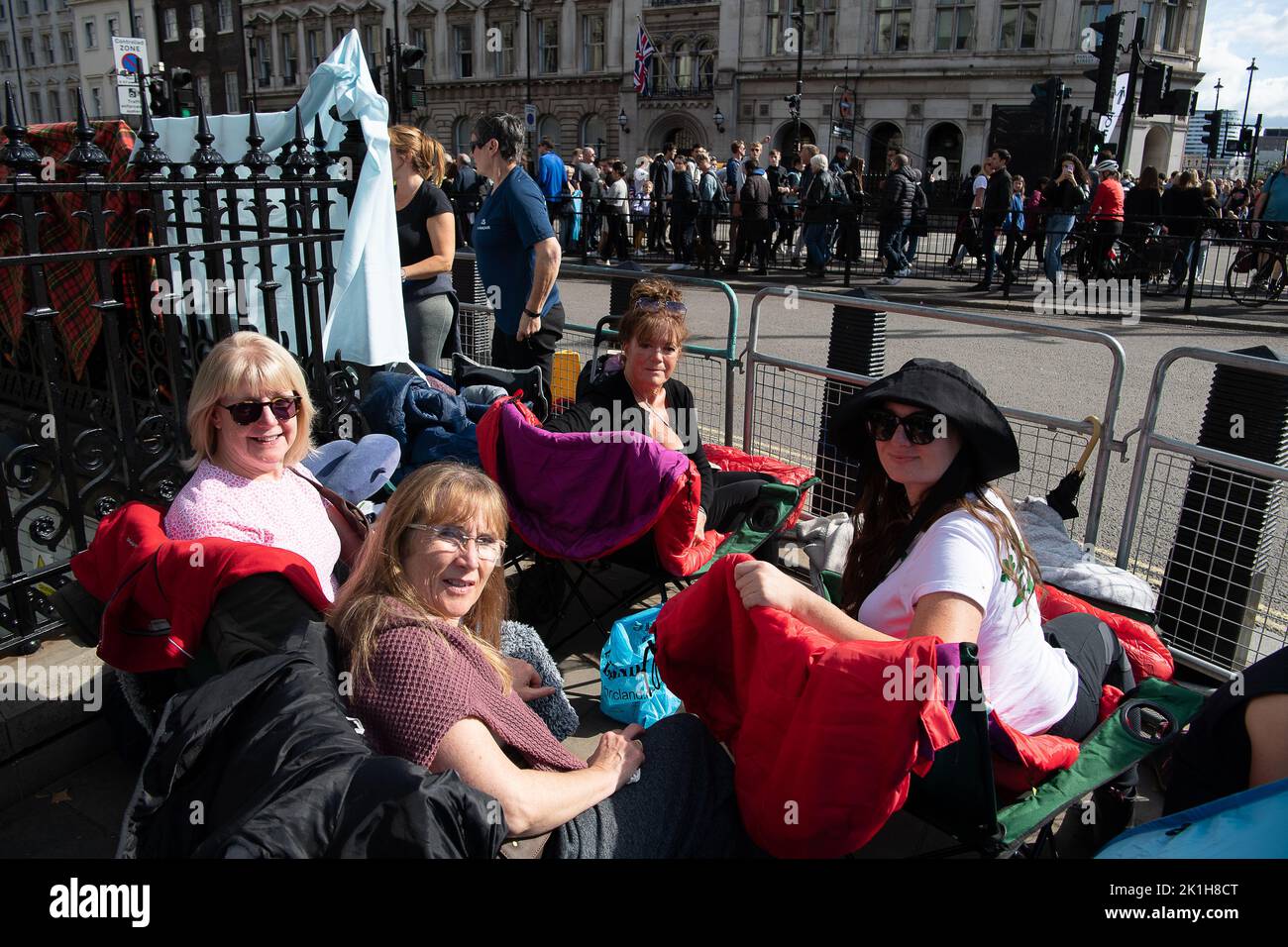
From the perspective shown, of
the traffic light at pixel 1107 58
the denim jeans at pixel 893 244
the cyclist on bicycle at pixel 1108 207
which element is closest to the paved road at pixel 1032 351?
the denim jeans at pixel 893 244

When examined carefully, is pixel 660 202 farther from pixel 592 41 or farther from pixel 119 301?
pixel 592 41

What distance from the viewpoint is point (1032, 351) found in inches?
405

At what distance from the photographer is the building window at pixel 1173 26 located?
38.7 meters

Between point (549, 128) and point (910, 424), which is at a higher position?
point (549, 128)

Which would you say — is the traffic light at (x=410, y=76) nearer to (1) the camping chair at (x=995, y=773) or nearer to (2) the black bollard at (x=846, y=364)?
(2) the black bollard at (x=846, y=364)

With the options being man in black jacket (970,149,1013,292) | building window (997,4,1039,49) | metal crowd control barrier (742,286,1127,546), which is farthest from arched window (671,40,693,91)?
metal crowd control barrier (742,286,1127,546)

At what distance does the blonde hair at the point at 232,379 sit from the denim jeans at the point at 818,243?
14.1 m

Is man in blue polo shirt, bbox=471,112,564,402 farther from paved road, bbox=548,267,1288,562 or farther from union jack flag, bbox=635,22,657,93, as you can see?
union jack flag, bbox=635,22,657,93

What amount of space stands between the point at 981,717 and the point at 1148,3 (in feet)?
152

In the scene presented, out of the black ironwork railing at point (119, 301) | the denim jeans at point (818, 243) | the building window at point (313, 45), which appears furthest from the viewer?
the building window at point (313, 45)

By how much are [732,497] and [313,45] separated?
203ft

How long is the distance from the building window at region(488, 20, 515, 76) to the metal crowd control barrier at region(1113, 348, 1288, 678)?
52.4m

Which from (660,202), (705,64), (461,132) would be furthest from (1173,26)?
(461,132)

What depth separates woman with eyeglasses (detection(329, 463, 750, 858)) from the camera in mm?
1815
